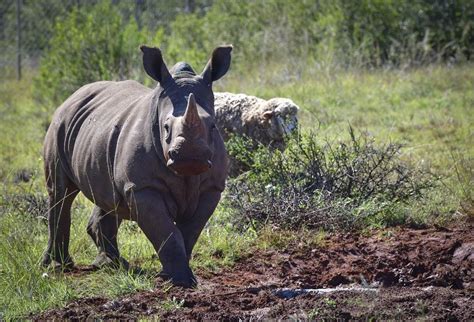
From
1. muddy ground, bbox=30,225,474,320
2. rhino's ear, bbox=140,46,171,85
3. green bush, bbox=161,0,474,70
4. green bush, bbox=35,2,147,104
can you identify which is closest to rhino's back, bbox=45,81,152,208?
rhino's ear, bbox=140,46,171,85

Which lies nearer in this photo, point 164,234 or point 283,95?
point 164,234

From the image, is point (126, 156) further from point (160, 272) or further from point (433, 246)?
point (433, 246)

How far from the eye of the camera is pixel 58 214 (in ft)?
25.2

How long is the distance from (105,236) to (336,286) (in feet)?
6.64

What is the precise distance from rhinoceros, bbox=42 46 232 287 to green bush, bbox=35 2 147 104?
27.3 feet

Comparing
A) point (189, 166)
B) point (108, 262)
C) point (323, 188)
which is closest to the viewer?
point (189, 166)

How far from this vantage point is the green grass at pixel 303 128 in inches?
249

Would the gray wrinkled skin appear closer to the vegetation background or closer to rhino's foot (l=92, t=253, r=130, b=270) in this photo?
the vegetation background

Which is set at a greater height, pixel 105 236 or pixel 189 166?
pixel 189 166

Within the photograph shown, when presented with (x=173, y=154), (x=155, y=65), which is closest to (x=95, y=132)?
(x=155, y=65)

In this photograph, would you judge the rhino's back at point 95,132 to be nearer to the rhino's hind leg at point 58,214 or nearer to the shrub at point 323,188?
the rhino's hind leg at point 58,214

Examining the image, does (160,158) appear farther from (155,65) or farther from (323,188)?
(323,188)

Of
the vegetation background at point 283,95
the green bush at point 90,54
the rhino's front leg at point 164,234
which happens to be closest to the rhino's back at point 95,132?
the rhino's front leg at point 164,234

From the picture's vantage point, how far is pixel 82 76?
15734 mm
